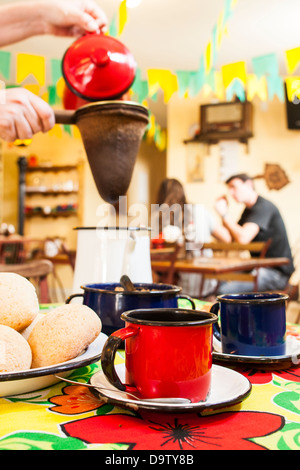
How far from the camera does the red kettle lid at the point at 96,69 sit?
2.75 ft

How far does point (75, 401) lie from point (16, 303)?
0.14 m

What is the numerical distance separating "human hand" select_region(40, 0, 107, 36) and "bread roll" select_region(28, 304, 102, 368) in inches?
28.7

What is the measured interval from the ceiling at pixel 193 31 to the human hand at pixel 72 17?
2.51m

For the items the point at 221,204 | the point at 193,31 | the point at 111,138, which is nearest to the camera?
the point at 111,138

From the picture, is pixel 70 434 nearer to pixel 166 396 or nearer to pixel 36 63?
pixel 166 396

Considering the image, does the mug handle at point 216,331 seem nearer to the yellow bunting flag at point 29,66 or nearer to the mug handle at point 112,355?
the mug handle at point 112,355

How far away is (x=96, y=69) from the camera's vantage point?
84 centimetres

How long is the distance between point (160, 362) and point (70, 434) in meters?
0.10

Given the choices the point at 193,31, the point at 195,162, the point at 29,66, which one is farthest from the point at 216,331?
the point at 195,162

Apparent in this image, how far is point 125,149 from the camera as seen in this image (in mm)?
773

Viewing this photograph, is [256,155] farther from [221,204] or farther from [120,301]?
[120,301]

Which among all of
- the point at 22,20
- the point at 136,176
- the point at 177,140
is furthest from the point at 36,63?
the point at 136,176

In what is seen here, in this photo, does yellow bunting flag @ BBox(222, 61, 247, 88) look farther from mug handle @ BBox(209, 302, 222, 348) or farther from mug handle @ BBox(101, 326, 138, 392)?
mug handle @ BBox(101, 326, 138, 392)

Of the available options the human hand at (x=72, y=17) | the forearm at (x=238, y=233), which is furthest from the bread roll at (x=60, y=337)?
the forearm at (x=238, y=233)
